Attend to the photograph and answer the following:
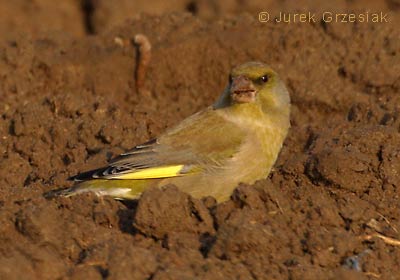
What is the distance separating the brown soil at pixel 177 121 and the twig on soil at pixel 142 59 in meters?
0.08

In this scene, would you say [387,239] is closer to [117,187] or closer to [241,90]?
[241,90]

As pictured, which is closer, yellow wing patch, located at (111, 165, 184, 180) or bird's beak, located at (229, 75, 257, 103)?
yellow wing patch, located at (111, 165, 184, 180)

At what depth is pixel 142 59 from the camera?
1072 cm

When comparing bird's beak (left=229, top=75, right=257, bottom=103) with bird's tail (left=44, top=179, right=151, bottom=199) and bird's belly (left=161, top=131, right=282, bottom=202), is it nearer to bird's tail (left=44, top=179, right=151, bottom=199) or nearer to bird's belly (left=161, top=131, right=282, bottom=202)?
bird's belly (left=161, top=131, right=282, bottom=202)

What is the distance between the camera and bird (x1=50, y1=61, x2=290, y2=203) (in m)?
7.55

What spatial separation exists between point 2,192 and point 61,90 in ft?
10.5

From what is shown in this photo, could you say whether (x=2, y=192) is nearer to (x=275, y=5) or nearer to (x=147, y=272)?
(x=147, y=272)

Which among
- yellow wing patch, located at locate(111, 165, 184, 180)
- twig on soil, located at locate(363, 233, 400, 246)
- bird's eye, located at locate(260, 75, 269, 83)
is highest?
bird's eye, located at locate(260, 75, 269, 83)

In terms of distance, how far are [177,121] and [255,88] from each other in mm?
1762

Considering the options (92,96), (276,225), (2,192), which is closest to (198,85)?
(92,96)

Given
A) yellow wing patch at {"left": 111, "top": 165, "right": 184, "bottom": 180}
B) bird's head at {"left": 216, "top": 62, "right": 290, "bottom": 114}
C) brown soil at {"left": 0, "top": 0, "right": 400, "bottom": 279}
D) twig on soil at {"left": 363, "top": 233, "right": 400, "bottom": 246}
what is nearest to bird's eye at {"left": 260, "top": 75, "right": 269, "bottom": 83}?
bird's head at {"left": 216, "top": 62, "right": 290, "bottom": 114}

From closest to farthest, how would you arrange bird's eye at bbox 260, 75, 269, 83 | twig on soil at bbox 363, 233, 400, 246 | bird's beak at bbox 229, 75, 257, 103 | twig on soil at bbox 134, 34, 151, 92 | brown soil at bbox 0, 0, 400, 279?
brown soil at bbox 0, 0, 400, 279, twig on soil at bbox 363, 233, 400, 246, bird's beak at bbox 229, 75, 257, 103, bird's eye at bbox 260, 75, 269, 83, twig on soil at bbox 134, 34, 151, 92

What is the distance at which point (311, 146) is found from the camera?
8.35 meters

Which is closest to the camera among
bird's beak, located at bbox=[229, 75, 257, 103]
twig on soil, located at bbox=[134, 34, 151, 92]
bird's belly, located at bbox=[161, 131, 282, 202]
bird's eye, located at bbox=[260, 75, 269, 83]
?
bird's belly, located at bbox=[161, 131, 282, 202]
